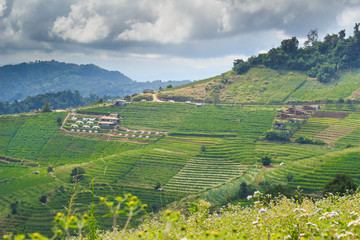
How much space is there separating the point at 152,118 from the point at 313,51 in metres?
57.9

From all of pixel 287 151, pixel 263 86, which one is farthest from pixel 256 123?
pixel 263 86

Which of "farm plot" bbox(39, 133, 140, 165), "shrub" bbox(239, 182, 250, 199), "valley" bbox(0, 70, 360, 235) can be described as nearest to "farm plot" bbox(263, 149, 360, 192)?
"valley" bbox(0, 70, 360, 235)

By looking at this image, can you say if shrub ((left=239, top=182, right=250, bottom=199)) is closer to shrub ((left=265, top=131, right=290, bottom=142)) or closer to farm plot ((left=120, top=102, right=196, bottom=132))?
shrub ((left=265, top=131, right=290, bottom=142))

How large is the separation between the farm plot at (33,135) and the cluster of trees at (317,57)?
5710cm

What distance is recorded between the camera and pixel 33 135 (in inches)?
2827

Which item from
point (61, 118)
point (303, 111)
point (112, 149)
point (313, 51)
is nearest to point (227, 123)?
point (303, 111)

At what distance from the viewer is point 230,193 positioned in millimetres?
42906

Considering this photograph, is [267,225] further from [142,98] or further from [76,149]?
[142,98]

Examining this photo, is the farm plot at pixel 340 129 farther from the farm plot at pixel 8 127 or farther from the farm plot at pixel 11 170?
the farm plot at pixel 8 127

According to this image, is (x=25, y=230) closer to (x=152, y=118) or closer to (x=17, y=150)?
(x=17, y=150)

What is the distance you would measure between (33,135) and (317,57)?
3187 inches

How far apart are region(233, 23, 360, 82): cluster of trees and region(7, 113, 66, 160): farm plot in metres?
57.1

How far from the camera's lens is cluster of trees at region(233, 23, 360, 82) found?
3477 inches

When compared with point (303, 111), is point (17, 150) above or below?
below
